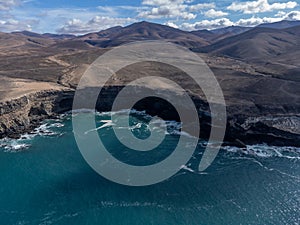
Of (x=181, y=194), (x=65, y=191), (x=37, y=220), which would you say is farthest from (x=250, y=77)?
(x=37, y=220)

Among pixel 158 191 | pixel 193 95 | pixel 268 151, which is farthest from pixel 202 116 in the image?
pixel 158 191

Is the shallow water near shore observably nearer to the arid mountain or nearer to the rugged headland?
the rugged headland

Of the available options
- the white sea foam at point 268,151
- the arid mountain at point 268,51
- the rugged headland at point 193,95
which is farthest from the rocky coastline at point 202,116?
the arid mountain at point 268,51

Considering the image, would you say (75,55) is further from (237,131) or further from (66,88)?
(237,131)

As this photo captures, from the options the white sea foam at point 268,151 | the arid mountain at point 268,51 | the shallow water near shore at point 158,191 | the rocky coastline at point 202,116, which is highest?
the arid mountain at point 268,51

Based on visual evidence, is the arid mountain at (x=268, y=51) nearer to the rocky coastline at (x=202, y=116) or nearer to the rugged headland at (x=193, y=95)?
the rugged headland at (x=193, y=95)
